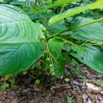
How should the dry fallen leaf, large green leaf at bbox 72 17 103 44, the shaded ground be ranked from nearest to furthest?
large green leaf at bbox 72 17 103 44 → the shaded ground → the dry fallen leaf

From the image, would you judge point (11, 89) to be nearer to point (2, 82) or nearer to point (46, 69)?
point (2, 82)

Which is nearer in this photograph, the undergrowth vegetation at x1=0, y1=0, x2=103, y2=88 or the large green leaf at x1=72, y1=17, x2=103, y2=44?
the undergrowth vegetation at x1=0, y1=0, x2=103, y2=88

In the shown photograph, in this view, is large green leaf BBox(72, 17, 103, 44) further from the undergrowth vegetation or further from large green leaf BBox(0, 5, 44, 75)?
large green leaf BBox(0, 5, 44, 75)

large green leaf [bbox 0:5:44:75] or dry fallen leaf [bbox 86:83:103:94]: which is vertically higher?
large green leaf [bbox 0:5:44:75]

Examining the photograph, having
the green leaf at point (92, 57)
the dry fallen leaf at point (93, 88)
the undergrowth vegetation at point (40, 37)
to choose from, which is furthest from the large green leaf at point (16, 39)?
the dry fallen leaf at point (93, 88)

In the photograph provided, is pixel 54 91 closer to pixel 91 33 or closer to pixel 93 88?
pixel 93 88

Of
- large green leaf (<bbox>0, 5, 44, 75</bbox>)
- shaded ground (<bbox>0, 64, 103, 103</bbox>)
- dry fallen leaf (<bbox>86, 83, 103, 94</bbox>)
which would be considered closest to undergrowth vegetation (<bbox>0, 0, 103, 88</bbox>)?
large green leaf (<bbox>0, 5, 44, 75</bbox>)
